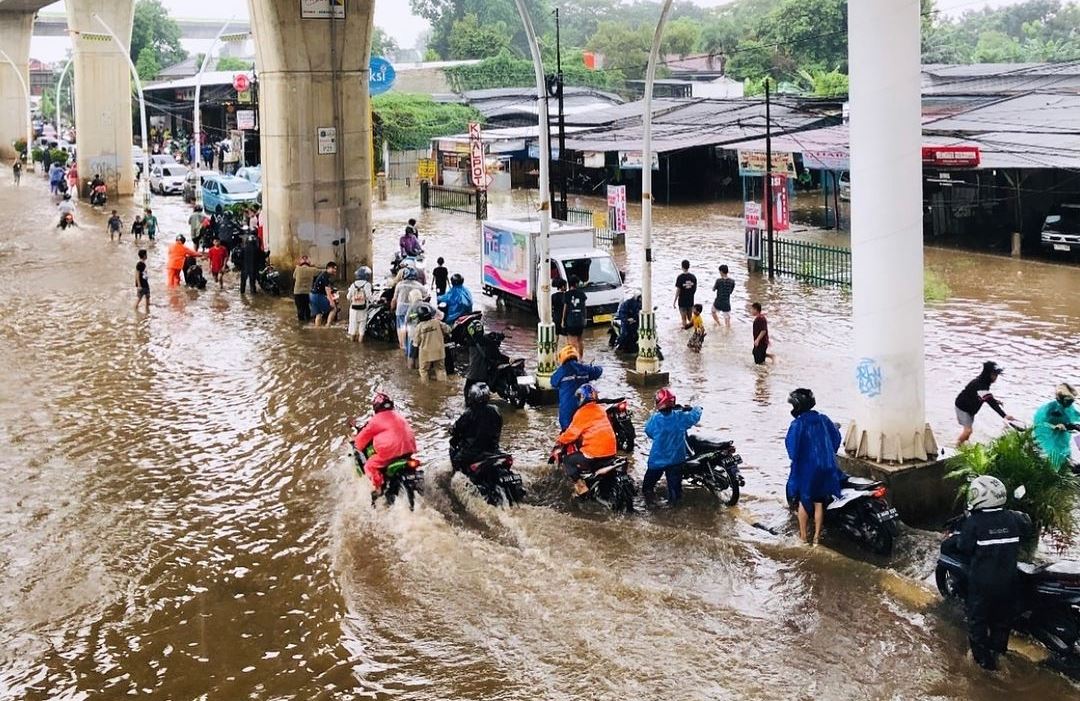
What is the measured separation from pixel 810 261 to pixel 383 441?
17092 mm

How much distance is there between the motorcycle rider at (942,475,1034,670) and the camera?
823 cm

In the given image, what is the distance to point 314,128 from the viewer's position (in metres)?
25.9

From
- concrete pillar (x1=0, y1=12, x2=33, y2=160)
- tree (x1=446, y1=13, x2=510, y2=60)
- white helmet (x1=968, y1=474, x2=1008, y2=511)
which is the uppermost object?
tree (x1=446, y1=13, x2=510, y2=60)

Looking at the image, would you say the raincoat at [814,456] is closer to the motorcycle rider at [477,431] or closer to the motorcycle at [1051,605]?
the motorcycle at [1051,605]

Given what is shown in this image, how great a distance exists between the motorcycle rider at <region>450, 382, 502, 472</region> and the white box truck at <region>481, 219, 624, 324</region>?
8.99 m

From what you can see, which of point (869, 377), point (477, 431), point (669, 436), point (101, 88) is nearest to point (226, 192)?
point (101, 88)

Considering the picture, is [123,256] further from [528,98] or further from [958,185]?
[528,98]

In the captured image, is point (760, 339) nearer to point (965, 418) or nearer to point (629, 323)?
point (629, 323)

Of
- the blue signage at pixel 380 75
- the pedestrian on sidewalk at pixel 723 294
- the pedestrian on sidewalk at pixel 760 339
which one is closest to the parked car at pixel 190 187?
the blue signage at pixel 380 75

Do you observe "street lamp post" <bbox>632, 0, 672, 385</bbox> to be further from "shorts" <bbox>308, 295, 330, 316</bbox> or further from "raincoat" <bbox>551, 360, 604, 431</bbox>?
"shorts" <bbox>308, 295, 330, 316</bbox>

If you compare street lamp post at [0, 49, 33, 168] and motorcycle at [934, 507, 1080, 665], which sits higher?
street lamp post at [0, 49, 33, 168]

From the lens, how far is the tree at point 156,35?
318ft

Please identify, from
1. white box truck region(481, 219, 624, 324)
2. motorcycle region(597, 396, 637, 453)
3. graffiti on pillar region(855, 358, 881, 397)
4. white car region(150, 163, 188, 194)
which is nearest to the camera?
graffiti on pillar region(855, 358, 881, 397)

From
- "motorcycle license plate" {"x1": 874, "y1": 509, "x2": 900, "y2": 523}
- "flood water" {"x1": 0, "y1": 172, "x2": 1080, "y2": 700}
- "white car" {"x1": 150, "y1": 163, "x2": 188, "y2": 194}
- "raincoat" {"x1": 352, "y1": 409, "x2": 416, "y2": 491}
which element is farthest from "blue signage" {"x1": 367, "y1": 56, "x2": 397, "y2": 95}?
"motorcycle license plate" {"x1": 874, "y1": 509, "x2": 900, "y2": 523}
